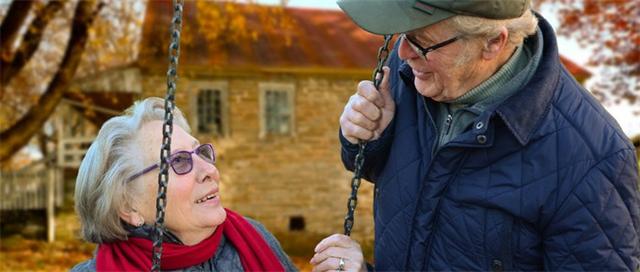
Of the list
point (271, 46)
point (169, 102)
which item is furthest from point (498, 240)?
point (271, 46)

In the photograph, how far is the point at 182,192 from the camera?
2174mm

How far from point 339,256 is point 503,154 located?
0.62 m

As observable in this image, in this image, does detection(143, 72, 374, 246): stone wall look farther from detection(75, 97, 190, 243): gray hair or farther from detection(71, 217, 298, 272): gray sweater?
detection(75, 97, 190, 243): gray hair

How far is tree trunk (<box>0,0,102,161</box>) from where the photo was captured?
1036 cm

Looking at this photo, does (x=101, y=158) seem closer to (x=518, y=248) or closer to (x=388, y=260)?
(x=388, y=260)

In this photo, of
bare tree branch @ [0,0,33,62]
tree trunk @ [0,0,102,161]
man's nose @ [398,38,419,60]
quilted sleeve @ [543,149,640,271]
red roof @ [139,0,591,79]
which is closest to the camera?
quilted sleeve @ [543,149,640,271]

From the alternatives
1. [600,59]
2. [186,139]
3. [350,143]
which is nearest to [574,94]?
[350,143]

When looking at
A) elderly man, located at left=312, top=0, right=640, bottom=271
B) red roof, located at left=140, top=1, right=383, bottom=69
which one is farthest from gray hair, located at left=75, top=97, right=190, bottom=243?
red roof, located at left=140, top=1, right=383, bottom=69

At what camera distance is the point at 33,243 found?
15039 mm

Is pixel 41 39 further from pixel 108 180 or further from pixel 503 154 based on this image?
pixel 503 154

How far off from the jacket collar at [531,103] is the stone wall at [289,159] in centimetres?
1296

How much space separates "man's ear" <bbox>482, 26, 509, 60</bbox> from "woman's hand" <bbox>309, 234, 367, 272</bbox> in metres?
0.74

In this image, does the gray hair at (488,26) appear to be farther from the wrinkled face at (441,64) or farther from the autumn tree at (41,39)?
the autumn tree at (41,39)

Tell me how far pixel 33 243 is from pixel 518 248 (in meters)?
15.2
